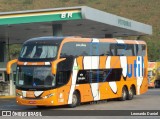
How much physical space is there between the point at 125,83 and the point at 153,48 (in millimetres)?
45799

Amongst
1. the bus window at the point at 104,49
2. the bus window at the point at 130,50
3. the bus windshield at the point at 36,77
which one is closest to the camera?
the bus windshield at the point at 36,77

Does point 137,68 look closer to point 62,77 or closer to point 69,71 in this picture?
point 69,71

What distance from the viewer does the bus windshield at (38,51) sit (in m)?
22.2

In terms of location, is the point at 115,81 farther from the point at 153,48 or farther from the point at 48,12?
the point at 153,48

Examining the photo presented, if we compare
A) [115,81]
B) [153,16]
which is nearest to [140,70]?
[115,81]

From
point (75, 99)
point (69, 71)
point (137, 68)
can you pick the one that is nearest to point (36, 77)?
point (69, 71)

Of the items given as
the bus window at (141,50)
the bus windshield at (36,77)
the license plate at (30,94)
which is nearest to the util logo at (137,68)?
the bus window at (141,50)

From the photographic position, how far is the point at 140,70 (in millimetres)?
29750

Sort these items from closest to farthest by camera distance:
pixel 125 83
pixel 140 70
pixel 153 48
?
pixel 125 83 < pixel 140 70 < pixel 153 48

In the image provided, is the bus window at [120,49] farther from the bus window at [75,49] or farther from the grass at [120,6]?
the grass at [120,6]

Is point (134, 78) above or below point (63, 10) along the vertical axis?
below

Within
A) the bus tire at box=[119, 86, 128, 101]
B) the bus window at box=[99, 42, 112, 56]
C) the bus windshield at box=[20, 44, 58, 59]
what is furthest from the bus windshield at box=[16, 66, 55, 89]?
the bus tire at box=[119, 86, 128, 101]

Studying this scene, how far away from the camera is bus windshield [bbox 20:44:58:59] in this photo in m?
22.2

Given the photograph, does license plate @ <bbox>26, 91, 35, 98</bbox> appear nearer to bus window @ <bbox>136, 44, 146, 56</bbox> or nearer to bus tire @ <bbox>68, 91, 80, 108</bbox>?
bus tire @ <bbox>68, 91, 80, 108</bbox>
